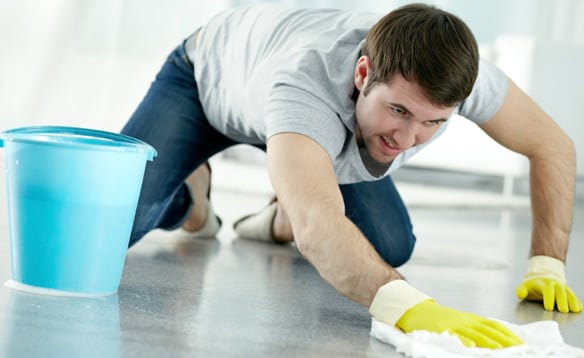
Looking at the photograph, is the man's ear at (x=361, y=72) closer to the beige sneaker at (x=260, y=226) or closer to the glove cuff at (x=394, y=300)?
the glove cuff at (x=394, y=300)

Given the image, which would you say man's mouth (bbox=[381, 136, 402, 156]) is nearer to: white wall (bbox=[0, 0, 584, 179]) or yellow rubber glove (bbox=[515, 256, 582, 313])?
yellow rubber glove (bbox=[515, 256, 582, 313])

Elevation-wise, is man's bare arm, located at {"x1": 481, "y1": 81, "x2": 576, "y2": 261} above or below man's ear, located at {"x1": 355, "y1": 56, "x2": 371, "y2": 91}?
below

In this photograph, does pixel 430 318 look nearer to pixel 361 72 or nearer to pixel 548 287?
pixel 361 72

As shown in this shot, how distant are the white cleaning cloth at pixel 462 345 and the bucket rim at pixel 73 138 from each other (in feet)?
1.63

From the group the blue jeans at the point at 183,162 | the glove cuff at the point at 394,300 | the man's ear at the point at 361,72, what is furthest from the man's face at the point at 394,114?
the blue jeans at the point at 183,162

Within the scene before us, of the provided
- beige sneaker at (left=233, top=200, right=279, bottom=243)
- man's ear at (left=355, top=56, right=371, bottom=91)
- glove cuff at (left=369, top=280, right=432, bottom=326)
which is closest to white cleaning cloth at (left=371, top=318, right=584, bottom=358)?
glove cuff at (left=369, top=280, right=432, bottom=326)

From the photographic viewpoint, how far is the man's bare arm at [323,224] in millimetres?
1591

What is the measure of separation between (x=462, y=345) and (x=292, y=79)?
1.86 feet

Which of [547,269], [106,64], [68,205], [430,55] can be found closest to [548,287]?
[547,269]

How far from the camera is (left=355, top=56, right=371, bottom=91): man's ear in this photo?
176 centimetres

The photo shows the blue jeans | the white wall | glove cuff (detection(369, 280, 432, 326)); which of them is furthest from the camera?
the white wall

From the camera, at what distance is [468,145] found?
498 cm

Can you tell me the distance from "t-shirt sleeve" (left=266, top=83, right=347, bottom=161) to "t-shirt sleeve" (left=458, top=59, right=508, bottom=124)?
0.34 m

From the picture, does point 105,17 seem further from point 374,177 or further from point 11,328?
point 11,328
